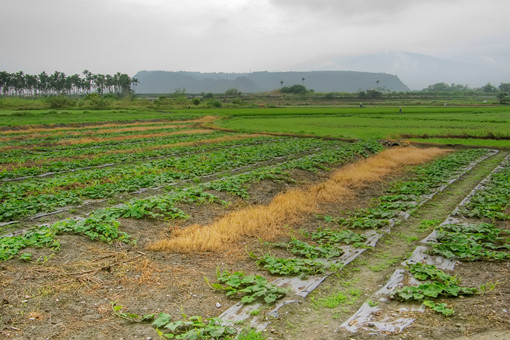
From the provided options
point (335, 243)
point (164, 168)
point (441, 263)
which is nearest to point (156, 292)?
point (335, 243)

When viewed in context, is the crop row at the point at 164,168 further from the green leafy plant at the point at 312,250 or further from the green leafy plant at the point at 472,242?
the green leafy plant at the point at 472,242

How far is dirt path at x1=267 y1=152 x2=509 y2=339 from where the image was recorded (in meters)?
4.67

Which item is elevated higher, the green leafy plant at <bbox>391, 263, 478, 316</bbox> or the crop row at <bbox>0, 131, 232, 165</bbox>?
the crop row at <bbox>0, 131, 232, 165</bbox>

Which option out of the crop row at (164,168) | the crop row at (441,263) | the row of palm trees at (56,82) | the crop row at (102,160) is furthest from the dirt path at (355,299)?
the row of palm trees at (56,82)

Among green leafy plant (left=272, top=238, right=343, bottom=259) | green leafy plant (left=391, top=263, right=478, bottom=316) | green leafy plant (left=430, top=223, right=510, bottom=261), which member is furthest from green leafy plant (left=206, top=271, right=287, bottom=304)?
green leafy plant (left=430, top=223, right=510, bottom=261)

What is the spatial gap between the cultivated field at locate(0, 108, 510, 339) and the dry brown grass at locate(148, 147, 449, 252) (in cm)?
5

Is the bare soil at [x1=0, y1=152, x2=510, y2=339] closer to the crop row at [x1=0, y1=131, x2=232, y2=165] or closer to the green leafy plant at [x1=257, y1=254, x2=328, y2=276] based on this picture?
the green leafy plant at [x1=257, y1=254, x2=328, y2=276]

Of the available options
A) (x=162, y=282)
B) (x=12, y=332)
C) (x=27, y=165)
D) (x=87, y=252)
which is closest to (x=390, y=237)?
(x=162, y=282)

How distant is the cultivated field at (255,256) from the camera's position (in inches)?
193

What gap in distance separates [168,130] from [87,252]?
99.1 ft

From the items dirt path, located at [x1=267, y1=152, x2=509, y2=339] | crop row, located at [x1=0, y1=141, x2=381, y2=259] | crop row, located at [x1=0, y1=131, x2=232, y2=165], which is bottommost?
dirt path, located at [x1=267, y1=152, x2=509, y2=339]

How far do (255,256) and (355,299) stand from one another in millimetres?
2267

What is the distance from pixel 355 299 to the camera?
5680 millimetres

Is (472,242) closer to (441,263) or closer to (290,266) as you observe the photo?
(441,263)
